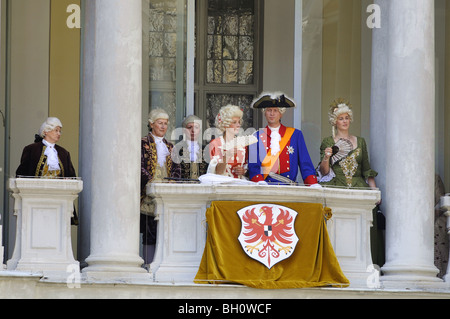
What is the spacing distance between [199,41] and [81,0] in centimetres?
257

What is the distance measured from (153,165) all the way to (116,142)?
42.8 inches

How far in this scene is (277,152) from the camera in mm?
23984

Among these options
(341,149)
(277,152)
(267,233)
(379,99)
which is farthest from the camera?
(379,99)

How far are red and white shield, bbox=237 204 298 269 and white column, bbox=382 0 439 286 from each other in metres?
1.62

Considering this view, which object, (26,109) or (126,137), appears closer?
(126,137)

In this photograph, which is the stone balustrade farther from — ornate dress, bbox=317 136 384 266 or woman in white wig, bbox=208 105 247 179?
ornate dress, bbox=317 136 384 266

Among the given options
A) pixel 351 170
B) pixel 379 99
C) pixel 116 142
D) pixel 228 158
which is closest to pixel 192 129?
pixel 228 158

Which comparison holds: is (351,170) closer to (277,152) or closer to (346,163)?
(346,163)

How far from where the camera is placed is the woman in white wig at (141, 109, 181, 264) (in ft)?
77.9

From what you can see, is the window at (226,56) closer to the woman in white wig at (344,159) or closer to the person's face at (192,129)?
the person's face at (192,129)

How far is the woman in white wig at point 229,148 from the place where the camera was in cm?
2355

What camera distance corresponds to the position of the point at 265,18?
94.6 feet
